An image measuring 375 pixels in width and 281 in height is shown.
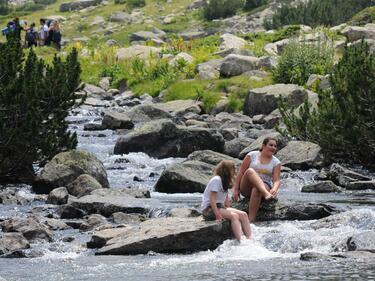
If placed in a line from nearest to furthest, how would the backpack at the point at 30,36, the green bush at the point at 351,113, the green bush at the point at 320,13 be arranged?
the green bush at the point at 351,113 → the backpack at the point at 30,36 → the green bush at the point at 320,13

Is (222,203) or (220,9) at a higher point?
(222,203)

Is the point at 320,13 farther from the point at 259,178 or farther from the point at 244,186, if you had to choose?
the point at 259,178

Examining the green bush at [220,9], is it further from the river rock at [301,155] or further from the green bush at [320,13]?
the river rock at [301,155]

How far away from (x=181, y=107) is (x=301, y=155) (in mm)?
12835

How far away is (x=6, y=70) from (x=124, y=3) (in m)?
67.4

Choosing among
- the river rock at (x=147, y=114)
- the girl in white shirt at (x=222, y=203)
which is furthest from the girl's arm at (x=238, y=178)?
the river rock at (x=147, y=114)

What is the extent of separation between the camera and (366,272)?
473 inches

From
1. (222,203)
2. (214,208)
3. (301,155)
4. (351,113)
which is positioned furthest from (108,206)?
(351,113)

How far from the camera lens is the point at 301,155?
24875 millimetres

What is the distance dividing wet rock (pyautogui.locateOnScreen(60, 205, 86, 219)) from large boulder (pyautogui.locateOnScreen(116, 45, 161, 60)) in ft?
107

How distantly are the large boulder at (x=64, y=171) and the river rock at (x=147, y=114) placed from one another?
1233 cm

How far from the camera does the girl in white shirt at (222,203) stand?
48.2ft

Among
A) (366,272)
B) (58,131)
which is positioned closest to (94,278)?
(366,272)

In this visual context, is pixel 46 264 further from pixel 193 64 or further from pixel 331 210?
pixel 193 64
